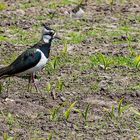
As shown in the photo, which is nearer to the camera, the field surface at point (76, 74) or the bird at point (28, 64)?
the field surface at point (76, 74)

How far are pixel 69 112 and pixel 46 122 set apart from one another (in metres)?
0.31

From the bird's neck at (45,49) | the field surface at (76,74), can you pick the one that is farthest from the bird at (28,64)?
the field surface at (76,74)

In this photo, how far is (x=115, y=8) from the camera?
12.4m

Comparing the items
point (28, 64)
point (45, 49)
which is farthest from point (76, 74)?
point (28, 64)

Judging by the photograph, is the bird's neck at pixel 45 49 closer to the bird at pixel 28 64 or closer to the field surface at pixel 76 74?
the bird at pixel 28 64

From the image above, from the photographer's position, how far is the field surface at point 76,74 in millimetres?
7812

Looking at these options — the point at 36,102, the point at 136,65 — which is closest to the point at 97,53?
the point at 136,65

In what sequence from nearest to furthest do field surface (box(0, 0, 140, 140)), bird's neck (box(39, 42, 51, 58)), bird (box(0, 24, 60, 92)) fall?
field surface (box(0, 0, 140, 140)) < bird (box(0, 24, 60, 92)) < bird's neck (box(39, 42, 51, 58))

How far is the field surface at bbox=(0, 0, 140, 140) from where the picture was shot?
308 inches

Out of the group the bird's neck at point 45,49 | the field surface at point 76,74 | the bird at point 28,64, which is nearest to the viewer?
the field surface at point 76,74

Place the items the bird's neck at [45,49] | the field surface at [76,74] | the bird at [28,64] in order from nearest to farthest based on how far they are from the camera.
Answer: the field surface at [76,74], the bird at [28,64], the bird's neck at [45,49]

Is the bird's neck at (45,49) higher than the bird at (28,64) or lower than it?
higher

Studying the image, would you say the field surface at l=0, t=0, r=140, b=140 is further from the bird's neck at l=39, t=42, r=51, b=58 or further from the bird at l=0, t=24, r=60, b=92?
the bird's neck at l=39, t=42, r=51, b=58

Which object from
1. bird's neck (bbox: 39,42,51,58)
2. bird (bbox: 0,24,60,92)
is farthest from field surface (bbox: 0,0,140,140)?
bird's neck (bbox: 39,42,51,58)
